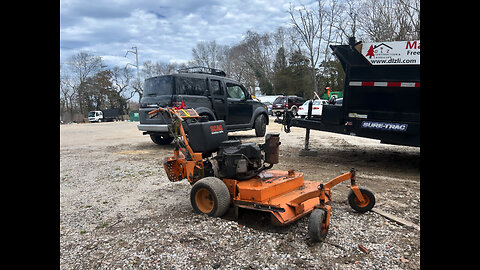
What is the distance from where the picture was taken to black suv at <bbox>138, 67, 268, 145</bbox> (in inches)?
336

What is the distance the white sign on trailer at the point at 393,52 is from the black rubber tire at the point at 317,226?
13.6ft

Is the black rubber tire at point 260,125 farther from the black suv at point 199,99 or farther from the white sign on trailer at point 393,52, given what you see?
the white sign on trailer at point 393,52

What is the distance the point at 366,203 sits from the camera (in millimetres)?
3850

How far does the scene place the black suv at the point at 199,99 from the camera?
8.55 meters

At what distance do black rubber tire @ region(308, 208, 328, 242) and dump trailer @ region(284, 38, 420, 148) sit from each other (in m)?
3.81

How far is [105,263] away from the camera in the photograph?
9.39 feet

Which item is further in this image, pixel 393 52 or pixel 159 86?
pixel 159 86

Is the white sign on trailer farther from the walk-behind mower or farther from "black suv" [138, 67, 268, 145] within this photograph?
"black suv" [138, 67, 268, 145]

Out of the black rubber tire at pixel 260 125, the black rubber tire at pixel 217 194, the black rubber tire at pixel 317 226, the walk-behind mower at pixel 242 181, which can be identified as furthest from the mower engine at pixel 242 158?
the black rubber tire at pixel 260 125

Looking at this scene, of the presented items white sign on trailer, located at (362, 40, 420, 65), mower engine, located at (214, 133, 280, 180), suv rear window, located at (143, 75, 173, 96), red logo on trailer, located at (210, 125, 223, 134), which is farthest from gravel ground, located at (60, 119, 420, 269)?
suv rear window, located at (143, 75, 173, 96)

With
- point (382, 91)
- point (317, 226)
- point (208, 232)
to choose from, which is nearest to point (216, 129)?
point (208, 232)

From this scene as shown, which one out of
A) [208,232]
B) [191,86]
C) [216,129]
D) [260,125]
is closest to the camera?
[208,232]

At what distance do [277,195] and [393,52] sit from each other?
403 centimetres

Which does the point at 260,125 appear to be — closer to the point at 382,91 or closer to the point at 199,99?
the point at 199,99
